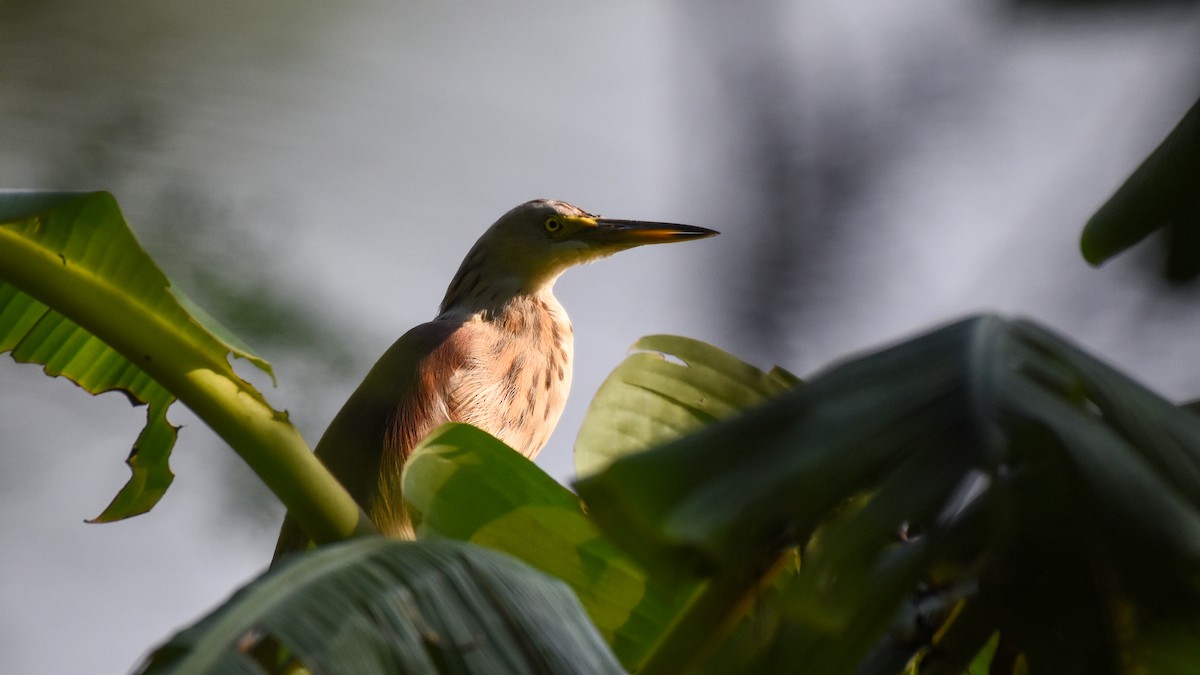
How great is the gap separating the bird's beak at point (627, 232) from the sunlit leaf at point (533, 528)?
2287 millimetres

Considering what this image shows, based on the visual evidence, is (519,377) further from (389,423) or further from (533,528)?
(533,528)

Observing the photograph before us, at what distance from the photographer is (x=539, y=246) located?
4.04m

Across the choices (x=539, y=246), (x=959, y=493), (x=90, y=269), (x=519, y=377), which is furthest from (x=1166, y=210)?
(x=539, y=246)

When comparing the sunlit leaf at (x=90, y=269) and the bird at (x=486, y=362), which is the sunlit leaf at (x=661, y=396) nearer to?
the sunlit leaf at (x=90, y=269)

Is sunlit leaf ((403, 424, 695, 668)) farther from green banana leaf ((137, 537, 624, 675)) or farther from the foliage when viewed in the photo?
green banana leaf ((137, 537, 624, 675))

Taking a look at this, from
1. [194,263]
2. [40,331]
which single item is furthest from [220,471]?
[194,263]

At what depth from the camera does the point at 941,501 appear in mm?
833

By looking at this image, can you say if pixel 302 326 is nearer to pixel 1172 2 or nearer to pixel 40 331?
pixel 40 331

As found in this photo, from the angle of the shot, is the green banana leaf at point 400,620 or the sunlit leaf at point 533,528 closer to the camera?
the green banana leaf at point 400,620

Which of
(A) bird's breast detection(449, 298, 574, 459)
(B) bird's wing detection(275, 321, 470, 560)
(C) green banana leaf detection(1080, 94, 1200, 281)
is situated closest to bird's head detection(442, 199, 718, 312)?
(A) bird's breast detection(449, 298, 574, 459)

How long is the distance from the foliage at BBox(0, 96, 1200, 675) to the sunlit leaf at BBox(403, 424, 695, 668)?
34 cm

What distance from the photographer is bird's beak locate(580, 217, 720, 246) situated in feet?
12.9

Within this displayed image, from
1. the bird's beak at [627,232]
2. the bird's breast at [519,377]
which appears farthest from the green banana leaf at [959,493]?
the bird's beak at [627,232]

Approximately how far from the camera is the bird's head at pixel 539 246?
3.99 meters
